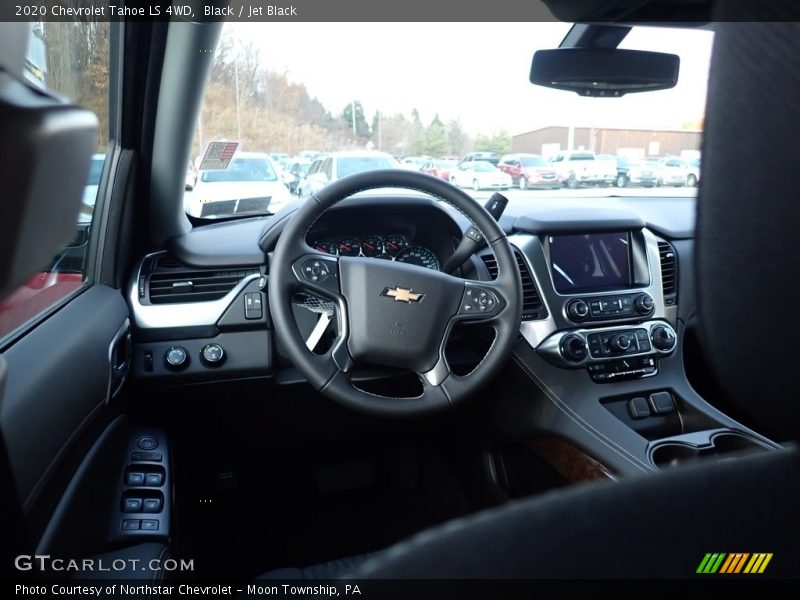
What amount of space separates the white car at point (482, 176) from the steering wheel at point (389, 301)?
2.10ft

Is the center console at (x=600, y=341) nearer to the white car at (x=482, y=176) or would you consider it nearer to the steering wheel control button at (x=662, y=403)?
the steering wheel control button at (x=662, y=403)

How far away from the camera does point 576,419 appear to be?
101 inches

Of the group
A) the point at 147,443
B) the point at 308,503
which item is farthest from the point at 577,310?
the point at 147,443

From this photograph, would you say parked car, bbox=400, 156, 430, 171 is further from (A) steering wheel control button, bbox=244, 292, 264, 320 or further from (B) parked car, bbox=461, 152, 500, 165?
(A) steering wheel control button, bbox=244, 292, 264, 320

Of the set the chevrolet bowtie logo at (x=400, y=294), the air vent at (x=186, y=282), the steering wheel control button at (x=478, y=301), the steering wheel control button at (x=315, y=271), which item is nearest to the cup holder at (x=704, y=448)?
the steering wheel control button at (x=478, y=301)

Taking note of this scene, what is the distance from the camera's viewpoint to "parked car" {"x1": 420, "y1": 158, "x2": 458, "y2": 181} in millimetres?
2264

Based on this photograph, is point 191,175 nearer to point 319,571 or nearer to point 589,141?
point 319,571

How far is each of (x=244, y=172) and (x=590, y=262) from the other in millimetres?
1554

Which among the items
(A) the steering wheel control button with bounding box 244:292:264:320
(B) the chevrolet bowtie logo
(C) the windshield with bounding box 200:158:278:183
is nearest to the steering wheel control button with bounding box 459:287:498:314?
(B) the chevrolet bowtie logo

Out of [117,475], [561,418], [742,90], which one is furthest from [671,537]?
[561,418]

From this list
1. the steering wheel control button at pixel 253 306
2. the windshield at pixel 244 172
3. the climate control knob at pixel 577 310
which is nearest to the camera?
the steering wheel control button at pixel 253 306

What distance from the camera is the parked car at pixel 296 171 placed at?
103 inches

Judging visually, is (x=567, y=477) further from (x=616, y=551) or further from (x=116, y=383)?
(x=616, y=551)

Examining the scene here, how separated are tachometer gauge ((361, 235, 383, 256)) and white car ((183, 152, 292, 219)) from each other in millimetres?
372
